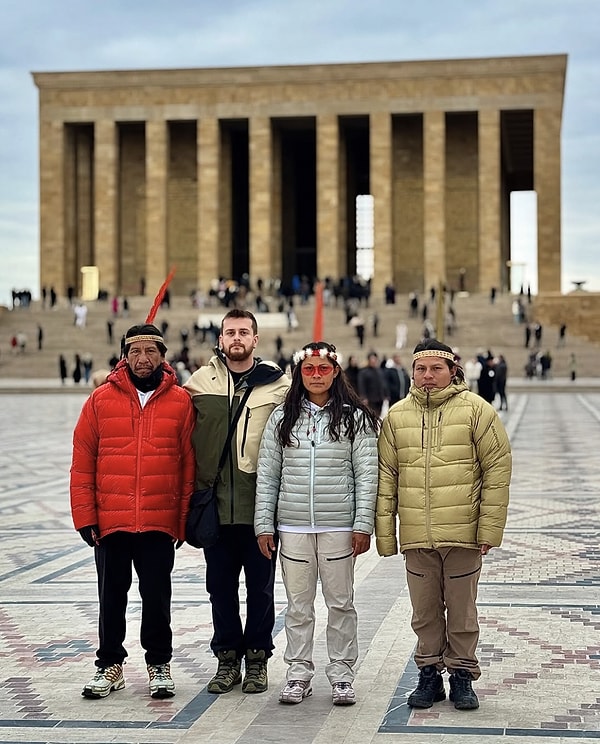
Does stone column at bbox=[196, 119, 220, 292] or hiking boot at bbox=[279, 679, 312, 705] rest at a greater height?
stone column at bbox=[196, 119, 220, 292]

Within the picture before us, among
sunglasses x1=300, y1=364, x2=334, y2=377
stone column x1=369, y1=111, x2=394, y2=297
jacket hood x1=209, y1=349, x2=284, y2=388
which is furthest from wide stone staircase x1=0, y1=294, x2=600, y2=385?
sunglasses x1=300, y1=364, x2=334, y2=377

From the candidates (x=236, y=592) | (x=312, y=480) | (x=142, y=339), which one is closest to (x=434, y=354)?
(x=312, y=480)

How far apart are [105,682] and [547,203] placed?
49770mm

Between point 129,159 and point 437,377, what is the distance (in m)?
54.3

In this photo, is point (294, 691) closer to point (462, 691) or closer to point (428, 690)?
point (428, 690)

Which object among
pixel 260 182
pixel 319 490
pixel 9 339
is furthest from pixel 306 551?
pixel 260 182

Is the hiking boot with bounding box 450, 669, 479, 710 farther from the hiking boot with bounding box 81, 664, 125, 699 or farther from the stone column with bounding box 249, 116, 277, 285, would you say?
the stone column with bounding box 249, 116, 277, 285

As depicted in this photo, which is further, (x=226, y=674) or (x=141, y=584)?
(x=141, y=584)

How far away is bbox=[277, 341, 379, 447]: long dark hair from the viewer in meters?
5.16

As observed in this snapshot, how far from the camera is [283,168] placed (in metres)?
57.5

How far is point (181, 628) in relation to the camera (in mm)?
6238

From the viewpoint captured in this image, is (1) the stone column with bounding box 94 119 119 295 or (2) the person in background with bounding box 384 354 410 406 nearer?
(2) the person in background with bounding box 384 354 410 406

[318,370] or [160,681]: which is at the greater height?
[318,370]

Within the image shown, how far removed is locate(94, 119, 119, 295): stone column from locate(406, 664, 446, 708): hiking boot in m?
51.0
